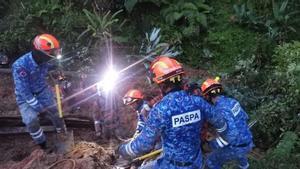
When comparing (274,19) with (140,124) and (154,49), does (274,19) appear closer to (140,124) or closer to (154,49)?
(154,49)

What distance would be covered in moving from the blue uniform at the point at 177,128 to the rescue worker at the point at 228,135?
104cm

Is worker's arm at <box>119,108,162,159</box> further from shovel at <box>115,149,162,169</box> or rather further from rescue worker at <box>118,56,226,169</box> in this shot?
shovel at <box>115,149,162,169</box>

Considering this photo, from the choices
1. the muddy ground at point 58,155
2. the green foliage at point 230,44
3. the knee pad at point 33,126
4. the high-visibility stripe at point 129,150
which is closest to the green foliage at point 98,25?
the green foliage at point 230,44

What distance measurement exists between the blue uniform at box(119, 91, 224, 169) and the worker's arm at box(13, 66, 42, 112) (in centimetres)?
322

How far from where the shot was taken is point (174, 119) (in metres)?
5.88

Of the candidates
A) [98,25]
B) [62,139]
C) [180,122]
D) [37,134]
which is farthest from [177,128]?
[98,25]

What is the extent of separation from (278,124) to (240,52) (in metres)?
3.23

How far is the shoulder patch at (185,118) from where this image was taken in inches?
232

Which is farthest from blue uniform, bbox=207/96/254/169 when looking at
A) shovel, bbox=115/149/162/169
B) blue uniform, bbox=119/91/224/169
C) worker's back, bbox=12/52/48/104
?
worker's back, bbox=12/52/48/104

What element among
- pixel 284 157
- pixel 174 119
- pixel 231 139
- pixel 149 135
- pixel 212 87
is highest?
pixel 212 87

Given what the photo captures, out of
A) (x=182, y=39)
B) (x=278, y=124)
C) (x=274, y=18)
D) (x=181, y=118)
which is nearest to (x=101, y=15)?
(x=182, y=39)

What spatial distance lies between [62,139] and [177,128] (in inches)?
174

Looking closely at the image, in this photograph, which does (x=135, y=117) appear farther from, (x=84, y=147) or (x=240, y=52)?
(x=240, y=52)

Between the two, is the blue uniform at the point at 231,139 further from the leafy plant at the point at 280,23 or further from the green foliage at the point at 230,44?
the leafy plant at the point at 280,23
